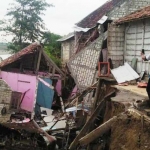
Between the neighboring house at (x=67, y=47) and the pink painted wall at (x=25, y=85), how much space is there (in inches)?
305

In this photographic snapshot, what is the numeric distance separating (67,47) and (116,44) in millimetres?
13378

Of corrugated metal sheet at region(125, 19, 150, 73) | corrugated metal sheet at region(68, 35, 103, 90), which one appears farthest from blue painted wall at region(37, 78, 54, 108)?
corrugated metal sheet at region(125, 19, 150, 73)

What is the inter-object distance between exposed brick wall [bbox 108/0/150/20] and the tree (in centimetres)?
1220

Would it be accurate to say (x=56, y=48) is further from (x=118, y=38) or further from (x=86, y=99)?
(x=118, y=38)

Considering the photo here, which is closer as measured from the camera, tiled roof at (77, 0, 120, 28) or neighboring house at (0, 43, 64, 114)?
neighboring house at (0, 43, 64, 114)

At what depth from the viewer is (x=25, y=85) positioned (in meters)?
13.7

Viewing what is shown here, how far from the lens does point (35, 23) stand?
82.3ft

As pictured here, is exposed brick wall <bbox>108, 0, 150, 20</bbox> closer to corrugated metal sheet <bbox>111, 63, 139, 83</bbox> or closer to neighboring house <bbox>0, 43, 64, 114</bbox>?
neighboring house <bbox>0, 43, 64, 114</bbox>

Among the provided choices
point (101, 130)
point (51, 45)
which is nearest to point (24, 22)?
point (51, 45)

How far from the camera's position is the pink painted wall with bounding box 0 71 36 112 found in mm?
13148

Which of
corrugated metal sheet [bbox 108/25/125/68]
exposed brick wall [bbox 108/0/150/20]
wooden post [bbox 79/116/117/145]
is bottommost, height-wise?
wooden post [bbox 79/116/117/145]

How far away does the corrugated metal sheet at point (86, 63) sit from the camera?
1340 cm

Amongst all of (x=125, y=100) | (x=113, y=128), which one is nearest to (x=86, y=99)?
(x=125, y=100)

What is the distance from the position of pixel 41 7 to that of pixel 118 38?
1575cm
